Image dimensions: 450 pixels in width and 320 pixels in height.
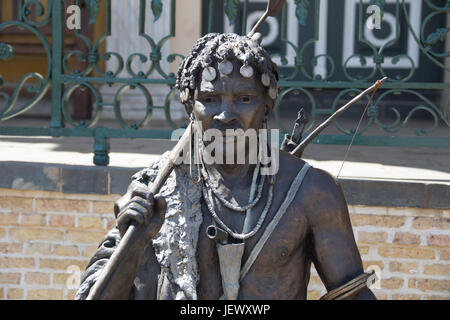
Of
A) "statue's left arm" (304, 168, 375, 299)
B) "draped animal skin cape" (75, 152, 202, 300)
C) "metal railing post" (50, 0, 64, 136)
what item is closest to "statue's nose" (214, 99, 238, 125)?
"draped animal skin cape" (75, 152, 202, 300)

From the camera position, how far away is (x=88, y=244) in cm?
487

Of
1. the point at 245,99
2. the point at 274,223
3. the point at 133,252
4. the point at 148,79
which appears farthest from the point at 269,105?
the point at 148,79

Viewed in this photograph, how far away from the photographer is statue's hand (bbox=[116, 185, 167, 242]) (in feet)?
8.20

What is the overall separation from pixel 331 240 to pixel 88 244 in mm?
2462

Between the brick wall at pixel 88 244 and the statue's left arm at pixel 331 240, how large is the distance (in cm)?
193

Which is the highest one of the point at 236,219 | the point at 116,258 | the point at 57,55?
the point at 57,55

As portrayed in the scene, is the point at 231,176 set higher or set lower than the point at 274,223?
higher

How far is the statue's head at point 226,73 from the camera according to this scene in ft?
8.65

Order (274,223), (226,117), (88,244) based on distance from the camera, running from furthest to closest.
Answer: (88,244) < (274,223) < (226,117)

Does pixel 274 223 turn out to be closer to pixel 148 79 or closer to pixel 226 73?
pixel 226 73

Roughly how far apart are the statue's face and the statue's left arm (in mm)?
344

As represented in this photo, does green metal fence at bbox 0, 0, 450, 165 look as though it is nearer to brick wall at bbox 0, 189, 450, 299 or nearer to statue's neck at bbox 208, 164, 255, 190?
brick wall at bbox 0, 189, 450, 299

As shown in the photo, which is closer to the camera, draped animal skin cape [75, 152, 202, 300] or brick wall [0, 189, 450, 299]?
draped animal skin cape [75, 152, 202, 300]
